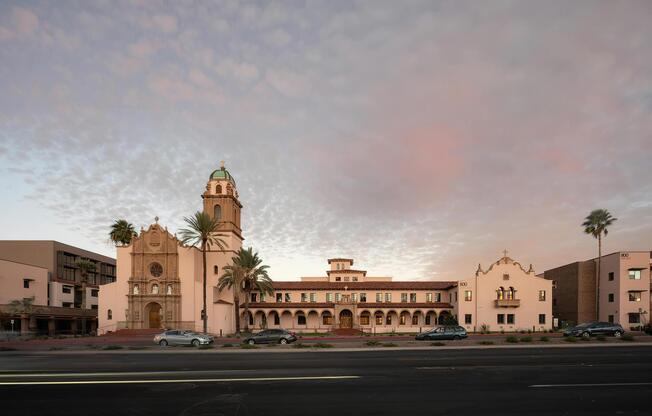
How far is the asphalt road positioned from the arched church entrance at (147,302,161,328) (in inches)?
1361

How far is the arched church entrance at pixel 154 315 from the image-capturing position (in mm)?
57969

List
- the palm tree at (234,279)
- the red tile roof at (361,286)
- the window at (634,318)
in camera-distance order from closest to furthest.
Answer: the palm tree at (234,279) → the window at (634,318) → the red tile roof at (361,286)

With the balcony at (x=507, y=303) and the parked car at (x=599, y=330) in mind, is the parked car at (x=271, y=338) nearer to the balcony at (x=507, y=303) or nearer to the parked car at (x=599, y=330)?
the parked car at (x=599, y=330)

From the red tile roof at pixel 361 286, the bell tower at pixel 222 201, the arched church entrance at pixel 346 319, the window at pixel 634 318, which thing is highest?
the bell tower at pixel 222 201

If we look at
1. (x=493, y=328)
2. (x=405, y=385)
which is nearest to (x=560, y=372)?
(x=405, y=385)

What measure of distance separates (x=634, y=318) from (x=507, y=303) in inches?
644

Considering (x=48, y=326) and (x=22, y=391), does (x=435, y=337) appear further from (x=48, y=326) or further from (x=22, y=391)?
(x=48, y=326)

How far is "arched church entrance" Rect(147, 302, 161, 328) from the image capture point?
190 ft

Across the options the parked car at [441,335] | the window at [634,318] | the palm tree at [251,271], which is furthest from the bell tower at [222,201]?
the window at [634,318]

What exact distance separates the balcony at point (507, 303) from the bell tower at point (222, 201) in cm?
3695

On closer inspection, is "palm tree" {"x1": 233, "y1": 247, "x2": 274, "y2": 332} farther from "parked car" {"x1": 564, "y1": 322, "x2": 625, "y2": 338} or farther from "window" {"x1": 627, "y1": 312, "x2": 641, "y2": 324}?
"window" {"x1": 627, "y1": 312, "x2": 641, "y2": 324}

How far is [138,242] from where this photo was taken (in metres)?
59.3

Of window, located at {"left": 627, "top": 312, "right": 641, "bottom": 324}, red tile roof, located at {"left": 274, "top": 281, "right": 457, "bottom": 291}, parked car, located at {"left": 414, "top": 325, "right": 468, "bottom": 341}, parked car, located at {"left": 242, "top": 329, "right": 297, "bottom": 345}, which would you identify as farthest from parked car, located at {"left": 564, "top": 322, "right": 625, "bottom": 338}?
parked car, located at {"left": 242, "top": 329, "right": 297, "bottom": 345}

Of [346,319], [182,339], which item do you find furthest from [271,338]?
[346,319]
